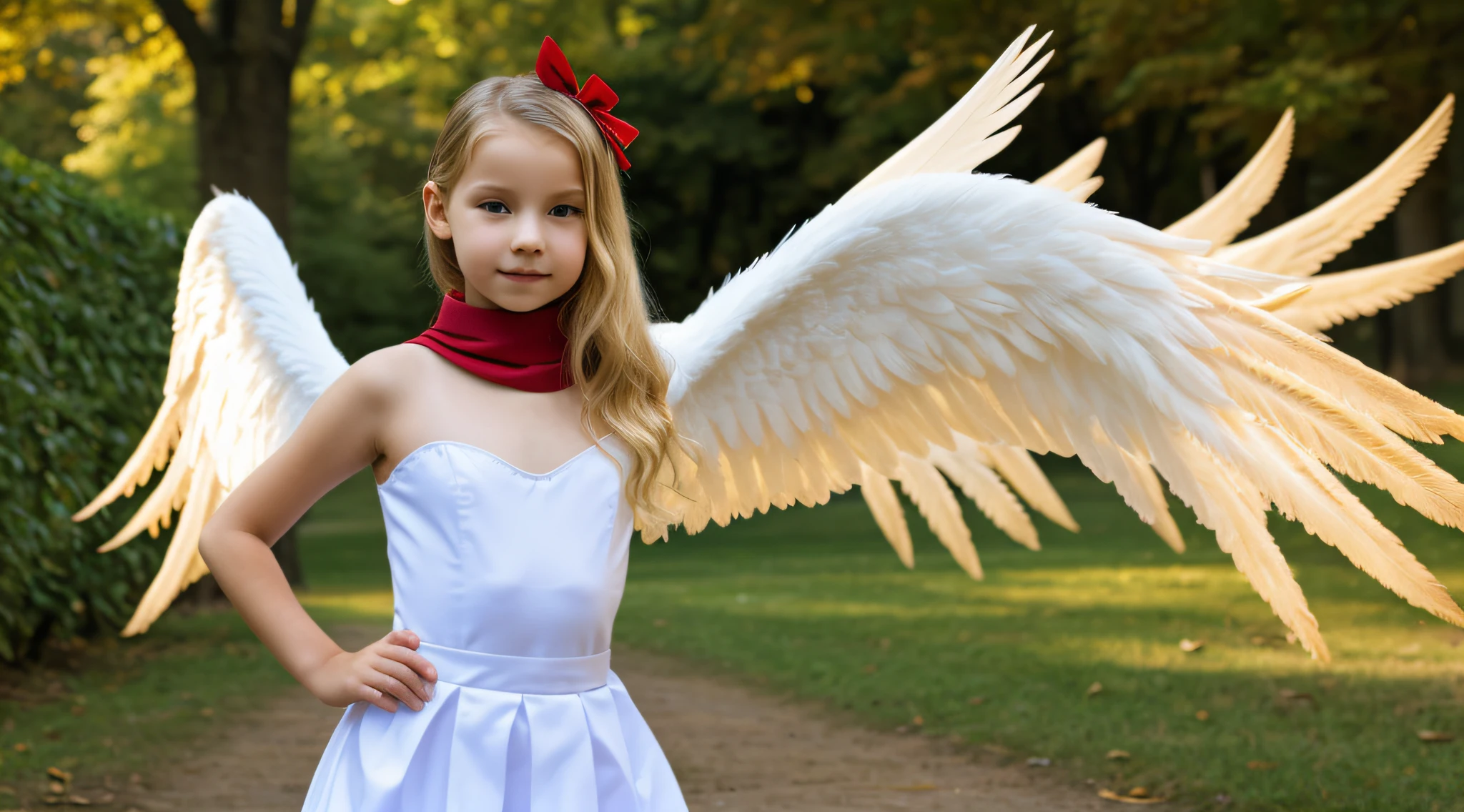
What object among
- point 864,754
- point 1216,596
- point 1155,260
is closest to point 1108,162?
point 1216,596

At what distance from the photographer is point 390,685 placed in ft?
6.46

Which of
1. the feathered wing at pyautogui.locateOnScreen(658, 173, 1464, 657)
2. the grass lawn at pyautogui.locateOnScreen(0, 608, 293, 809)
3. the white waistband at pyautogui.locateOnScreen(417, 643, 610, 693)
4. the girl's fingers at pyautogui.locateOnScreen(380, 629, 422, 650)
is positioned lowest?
the grass lawn at pyautogui.locateOnScreen(0, 608, 293, 809)

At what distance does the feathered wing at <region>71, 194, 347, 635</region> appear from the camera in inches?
127

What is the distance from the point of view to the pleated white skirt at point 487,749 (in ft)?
6.50

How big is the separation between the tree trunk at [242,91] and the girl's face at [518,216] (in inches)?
304

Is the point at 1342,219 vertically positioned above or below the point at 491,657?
above

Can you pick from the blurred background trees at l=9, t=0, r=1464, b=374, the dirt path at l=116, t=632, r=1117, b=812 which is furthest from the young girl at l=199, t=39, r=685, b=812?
the blurred background trees at l=9, t=0, r=1464, b=374

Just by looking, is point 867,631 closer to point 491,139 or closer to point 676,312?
point 491,139

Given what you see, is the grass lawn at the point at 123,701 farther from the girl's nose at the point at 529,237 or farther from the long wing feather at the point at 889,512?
the girl's nose at the point at 529,237

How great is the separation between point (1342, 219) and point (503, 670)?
2.60m

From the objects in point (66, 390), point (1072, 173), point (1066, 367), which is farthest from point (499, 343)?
point (66, 390)

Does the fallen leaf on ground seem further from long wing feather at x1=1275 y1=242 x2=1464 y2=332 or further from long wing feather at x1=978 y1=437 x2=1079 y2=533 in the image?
long wing feather at x1=1275 y1=242 x2=1464 y2=332

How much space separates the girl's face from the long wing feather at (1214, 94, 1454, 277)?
6.56 ft

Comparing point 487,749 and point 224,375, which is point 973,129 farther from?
point 224,375
